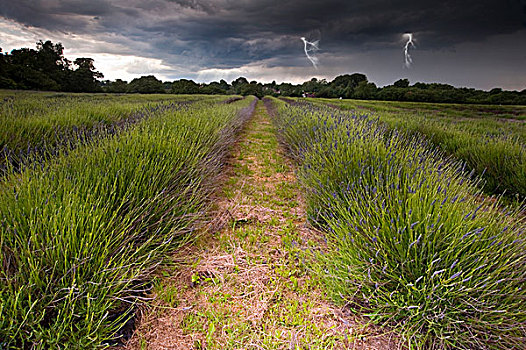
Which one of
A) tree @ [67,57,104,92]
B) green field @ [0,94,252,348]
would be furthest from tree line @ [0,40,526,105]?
green field @ [0,94,252,348]

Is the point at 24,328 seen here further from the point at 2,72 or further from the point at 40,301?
the point at 2,72

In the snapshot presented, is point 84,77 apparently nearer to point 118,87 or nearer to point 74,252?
point 118,87

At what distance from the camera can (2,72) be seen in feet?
93.8

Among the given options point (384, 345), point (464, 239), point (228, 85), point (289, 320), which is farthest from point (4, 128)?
point (228, 85)

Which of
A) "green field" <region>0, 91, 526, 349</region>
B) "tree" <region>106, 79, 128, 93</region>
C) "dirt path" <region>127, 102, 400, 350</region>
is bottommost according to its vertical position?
"dirt path" <region>127, 102, 400, 350</region>

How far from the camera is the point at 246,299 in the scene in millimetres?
1760

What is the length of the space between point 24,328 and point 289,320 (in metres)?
1.34

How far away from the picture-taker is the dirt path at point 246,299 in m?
1.46

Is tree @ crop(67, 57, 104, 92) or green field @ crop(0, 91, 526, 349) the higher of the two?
tree @ crop(67, 57, 104, 92)

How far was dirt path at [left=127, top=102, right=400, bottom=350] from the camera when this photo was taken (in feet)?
4.78

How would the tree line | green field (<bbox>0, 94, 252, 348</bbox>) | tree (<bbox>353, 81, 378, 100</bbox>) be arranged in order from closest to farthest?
green field (<bbox>0, 94, 252, 348</bbox>) → the tree line → tree (<bbox>353, 81, 378, 100</bbox>)

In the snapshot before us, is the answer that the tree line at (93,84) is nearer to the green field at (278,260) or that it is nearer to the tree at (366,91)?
the tree at (366,91)

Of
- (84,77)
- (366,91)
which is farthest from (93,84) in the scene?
(366,91)

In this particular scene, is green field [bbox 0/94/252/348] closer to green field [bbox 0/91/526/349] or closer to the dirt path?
green field [bbox 0/91/526/349]
